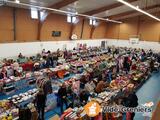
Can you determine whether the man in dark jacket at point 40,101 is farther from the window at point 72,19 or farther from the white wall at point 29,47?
the window at point 72,19

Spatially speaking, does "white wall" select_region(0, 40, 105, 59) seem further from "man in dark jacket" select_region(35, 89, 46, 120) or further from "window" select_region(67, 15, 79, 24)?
"man in dark jacket" select_region(35, 89, 46, 120)

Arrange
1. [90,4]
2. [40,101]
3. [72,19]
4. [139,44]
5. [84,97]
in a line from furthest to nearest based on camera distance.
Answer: [139,44] < [72,19] < [90,4] < [84,97] < [40,101]

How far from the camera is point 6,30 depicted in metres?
17.4

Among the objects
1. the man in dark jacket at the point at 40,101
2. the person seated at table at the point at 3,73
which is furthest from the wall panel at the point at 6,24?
the man in dark jacket at the point at 40,101

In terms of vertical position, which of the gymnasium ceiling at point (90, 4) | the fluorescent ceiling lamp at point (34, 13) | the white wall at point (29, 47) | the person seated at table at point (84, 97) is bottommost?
the person seated at table at point (84, 97)

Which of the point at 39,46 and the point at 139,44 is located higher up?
the point at 139,44

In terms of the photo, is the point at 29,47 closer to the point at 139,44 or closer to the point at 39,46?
the point at 39,46

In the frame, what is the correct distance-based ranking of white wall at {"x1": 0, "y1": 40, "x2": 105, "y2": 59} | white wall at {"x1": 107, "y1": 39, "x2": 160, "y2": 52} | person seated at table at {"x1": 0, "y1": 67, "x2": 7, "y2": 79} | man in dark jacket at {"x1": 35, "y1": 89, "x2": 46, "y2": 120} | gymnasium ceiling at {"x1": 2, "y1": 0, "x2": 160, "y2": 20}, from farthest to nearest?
1. white wall at {"x1": 107, "y1": 39, "x2": 160, "y2": 52}
2. white wall at {"x1": 0, "y1": 40, "x2": 105, "y2": 59}
3. gymnasium ceiling at {"x1": 2, "y1": 0, "x2": 160, "y2": 20}
4. person seated at table at {"x1": 0, "y1": 67, "x2": 7, "y2": 79}
5. man in dark jacket at {"x1": 35, "y1": 89, "x2": 46, "y2": 120}

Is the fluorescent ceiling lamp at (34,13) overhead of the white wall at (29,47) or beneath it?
overhead

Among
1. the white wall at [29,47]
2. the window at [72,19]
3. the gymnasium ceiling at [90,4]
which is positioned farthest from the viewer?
the window at [72,19]

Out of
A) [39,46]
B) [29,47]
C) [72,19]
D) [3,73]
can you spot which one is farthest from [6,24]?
[72,19]

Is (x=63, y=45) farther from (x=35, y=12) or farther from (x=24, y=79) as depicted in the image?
(x=24, y=79)

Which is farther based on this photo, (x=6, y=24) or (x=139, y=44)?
(x=139, y=44)

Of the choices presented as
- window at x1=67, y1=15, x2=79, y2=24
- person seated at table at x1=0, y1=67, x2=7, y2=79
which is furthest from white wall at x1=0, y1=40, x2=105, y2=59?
person seated at table at x1=0, y1=67, x2=7, y2=79
